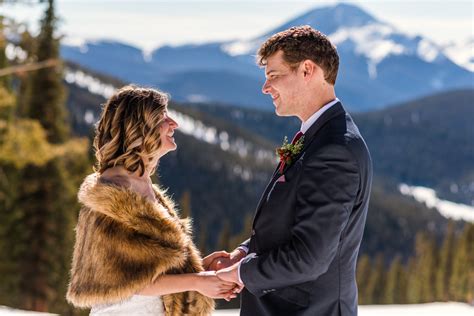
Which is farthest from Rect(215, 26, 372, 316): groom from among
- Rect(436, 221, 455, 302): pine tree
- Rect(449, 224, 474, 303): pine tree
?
Rect(436, 221, 455, 302): pine tree

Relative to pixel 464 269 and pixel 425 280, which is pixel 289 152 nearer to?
pixel 464 269

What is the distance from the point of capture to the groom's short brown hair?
4281mm

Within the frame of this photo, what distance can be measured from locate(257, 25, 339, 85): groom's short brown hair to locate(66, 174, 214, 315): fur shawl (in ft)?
4.67

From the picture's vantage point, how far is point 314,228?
400 cm

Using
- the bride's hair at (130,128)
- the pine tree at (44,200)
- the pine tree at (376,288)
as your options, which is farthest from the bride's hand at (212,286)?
the pine tree at (376,288)

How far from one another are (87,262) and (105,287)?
213 millimetres

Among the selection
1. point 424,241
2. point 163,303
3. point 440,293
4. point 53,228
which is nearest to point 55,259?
point 53,228

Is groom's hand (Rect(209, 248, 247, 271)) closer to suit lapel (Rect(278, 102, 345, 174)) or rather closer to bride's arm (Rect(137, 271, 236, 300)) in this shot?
bride's arm (Rect(137, 271, 236, 300))

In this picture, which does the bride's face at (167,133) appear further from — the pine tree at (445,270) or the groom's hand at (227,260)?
the pine tree at (445,270)

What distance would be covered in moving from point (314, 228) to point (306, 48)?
106 cm

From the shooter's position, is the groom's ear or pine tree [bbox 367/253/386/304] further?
pine tree [bbox 367/253/386/304]

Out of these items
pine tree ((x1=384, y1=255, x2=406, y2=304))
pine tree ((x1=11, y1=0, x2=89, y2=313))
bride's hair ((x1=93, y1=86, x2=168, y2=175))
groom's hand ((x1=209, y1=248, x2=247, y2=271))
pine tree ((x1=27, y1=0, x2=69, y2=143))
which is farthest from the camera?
pine tree ((x1=384, y1=255, x2=406, y2=304))

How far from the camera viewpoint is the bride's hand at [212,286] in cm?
481

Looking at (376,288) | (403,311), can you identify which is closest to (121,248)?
(403,311)
